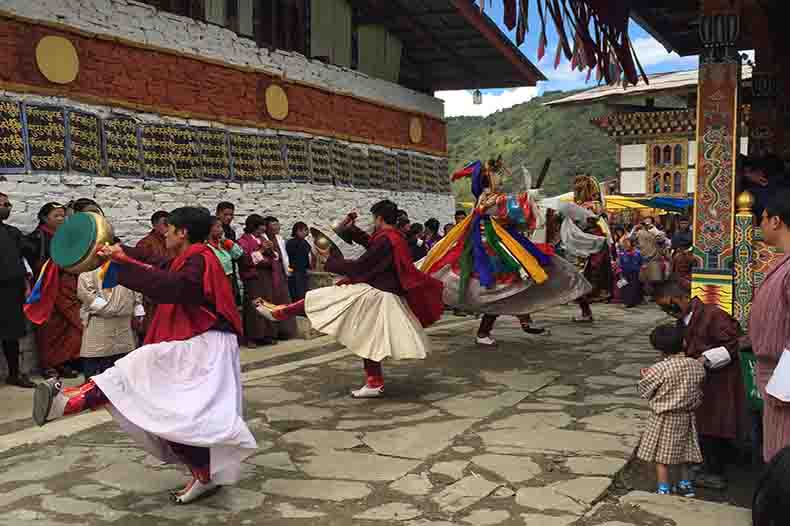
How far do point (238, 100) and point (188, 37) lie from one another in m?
1.18

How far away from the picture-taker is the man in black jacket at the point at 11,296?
711cm

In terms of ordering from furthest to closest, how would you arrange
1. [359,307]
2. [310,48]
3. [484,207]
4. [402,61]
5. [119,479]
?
[402,61]
[310,48]
[484,207]
[359,307]
[119,479]

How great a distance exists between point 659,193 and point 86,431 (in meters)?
24.5

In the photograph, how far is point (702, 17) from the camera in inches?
219

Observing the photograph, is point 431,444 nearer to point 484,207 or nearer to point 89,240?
point 89,240

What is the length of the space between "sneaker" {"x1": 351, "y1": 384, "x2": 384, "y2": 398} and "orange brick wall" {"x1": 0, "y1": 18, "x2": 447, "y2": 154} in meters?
4.75

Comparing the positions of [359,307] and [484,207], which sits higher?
[484,207]

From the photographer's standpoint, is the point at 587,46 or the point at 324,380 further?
the point at 324,380

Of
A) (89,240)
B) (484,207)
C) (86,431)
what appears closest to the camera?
(89,240)

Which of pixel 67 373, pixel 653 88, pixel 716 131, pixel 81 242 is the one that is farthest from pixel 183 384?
pixel 653 88

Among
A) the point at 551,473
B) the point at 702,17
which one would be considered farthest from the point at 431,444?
the point at 702,17

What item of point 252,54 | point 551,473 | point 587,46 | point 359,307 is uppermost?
point 252,54

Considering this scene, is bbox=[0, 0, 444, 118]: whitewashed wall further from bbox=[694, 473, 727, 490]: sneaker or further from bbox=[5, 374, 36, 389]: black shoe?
bbox=[694, 473, 727, 490]: sneaker

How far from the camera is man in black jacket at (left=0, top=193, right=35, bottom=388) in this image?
7.11 metres
